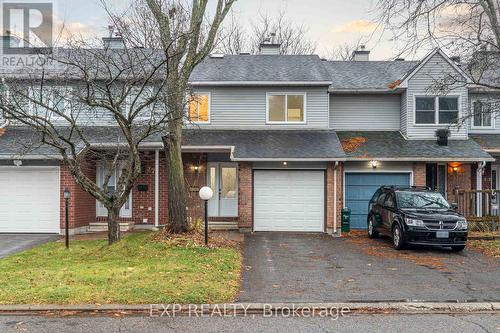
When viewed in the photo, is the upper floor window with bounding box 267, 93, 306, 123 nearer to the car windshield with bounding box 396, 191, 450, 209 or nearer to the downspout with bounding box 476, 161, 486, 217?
the car windshield with bounding box 396, 191, 450, 209

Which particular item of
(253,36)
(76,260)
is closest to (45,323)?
(76,260)

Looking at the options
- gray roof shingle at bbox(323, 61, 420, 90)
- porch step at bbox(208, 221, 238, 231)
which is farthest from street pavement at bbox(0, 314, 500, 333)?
gray roof shingle at bbox(323, 61, 420, 90)

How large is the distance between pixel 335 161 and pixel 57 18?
10150mm

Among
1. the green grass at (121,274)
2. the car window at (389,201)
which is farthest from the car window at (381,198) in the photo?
the green grass at (121,274)

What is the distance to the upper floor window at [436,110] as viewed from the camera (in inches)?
721

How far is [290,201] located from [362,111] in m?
5.46

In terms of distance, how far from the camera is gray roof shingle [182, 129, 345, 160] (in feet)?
52.7

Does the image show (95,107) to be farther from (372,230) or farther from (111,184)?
(372,230)

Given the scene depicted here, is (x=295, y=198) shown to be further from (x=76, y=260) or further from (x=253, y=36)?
(x=253, y=36)

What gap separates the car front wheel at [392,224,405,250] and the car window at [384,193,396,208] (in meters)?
0.85

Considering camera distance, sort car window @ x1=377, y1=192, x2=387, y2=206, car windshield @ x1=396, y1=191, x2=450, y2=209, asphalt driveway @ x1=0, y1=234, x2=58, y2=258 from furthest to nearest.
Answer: car window @ x1=377, y1=192, x2=387, y2=206, car windshield @ x1=396, y1=191, x2=450, y2=209, asphalt driveway @ x1=0, y1=234, x2=58, y2=258

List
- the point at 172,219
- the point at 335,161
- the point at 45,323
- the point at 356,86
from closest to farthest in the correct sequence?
the point at 45,323, the point at 172,219, the point at 335,161, the point at 356,86

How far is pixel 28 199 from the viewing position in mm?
16078

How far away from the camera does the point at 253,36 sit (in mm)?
36594
